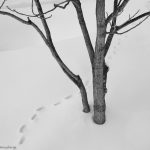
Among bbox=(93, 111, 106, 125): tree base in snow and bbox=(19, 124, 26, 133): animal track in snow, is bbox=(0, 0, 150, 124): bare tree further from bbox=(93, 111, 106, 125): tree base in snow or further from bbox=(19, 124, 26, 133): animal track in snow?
bbox=(19, 124, 26, 133): animal track in snow

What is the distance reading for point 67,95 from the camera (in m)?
1.72

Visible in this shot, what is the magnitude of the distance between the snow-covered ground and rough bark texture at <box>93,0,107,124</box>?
3.7 inches

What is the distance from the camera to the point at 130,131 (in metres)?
1.32

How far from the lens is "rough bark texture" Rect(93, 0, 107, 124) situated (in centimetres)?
100

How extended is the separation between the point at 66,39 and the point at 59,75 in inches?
22.0

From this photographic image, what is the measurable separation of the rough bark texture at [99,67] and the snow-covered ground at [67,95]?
94 mm

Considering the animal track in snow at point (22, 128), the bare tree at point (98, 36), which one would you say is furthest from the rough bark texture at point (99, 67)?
the animal track in snow at point (22, 128)

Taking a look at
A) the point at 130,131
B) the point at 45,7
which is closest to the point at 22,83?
the point at 130,131

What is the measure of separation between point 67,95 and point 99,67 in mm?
603

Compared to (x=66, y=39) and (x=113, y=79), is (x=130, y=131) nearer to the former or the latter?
(x=113, y=79)

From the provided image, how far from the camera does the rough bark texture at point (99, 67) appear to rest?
996 millimetres

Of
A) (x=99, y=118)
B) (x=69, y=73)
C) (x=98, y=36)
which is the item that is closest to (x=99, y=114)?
(x=99, y=118)

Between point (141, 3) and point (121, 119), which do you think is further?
point (141, 3)

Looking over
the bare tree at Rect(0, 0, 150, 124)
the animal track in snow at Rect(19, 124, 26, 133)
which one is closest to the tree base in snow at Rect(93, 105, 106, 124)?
the bare tree at Rect(0, 0, 150, 124)
